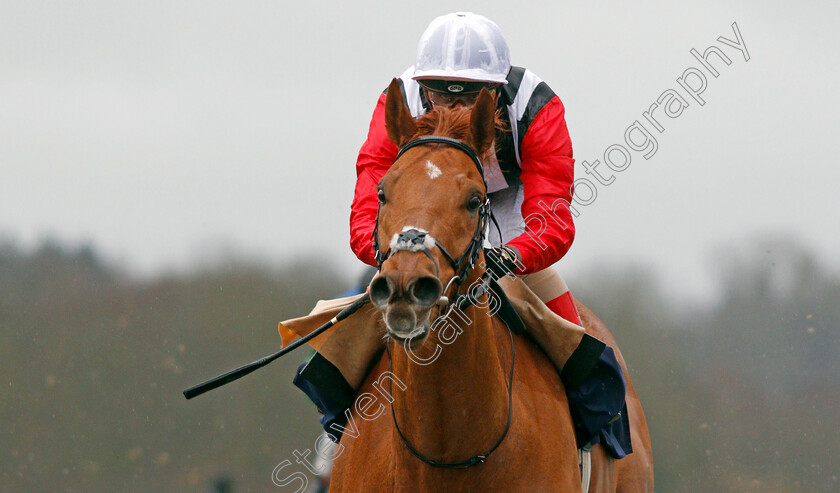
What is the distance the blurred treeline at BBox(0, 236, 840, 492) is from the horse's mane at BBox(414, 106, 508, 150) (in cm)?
807

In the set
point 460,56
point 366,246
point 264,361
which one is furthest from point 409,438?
point 460,56

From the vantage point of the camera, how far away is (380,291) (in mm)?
2309

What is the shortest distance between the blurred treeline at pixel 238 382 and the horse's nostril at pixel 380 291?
8.54 meters

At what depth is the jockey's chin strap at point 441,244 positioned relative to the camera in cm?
238

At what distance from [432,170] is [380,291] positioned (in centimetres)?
51

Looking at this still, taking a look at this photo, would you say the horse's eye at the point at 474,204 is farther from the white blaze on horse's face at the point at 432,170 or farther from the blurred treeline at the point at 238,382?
the blurred treeline at the point at 238,382

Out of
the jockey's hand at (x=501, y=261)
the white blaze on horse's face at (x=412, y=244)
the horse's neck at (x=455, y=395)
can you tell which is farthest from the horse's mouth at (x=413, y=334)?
the jockey's hand at (x=501, y=261)

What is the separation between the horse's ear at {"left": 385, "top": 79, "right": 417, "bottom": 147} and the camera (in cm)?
291

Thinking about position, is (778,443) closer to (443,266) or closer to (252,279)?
(252,279)

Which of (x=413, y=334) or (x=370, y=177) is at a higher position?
(x=413, y=334)

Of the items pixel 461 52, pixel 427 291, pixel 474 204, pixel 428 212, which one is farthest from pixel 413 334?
pixel 461 52

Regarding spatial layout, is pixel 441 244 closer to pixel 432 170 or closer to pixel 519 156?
pixel 432 170

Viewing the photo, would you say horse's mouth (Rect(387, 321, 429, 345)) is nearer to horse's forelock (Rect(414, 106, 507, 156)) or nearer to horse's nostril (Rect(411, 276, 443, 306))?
horse's nostril (Rect(411, 276, 443, 306))

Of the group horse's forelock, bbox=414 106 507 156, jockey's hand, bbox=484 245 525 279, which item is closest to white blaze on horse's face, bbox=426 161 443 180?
horse's forelock, bbox=414 106 507 156
